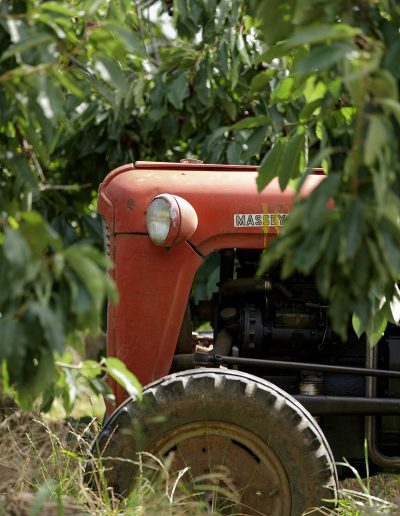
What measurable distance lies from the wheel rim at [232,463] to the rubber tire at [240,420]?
0.10 ft

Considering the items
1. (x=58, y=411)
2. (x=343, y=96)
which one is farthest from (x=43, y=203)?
(x=343, y=96)

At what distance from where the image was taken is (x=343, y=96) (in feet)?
9.43

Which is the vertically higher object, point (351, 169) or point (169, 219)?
point (351, 169)

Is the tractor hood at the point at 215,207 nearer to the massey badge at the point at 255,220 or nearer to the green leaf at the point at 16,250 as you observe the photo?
the massey badge at the point at 255,220

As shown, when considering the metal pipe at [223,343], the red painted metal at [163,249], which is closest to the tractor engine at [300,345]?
the metal pipe at [223,343]

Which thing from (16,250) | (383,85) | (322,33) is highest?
(322,33)

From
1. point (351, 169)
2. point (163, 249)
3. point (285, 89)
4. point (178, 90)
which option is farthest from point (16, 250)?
point (178, 90)

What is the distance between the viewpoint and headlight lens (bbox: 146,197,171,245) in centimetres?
365

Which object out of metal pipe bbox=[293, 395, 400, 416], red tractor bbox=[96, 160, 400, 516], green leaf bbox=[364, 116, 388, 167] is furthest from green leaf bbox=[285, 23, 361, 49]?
metal pipe bbox=[293, 395, 400, 416]

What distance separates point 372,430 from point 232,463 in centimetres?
62

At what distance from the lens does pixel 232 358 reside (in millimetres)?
3746

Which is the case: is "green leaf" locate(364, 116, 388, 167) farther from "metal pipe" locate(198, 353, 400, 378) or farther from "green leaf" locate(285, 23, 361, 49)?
"metal pipe" locate(198, 353, 400, 378)

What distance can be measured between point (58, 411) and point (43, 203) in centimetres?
128

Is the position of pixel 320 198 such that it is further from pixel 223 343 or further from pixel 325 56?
pixel 223 343
